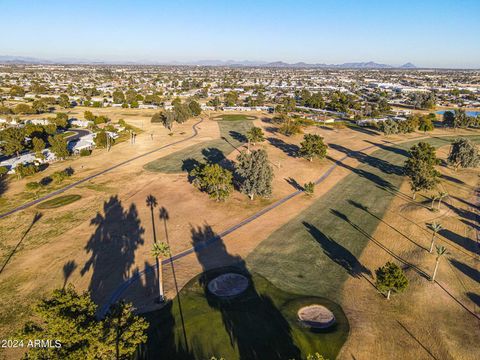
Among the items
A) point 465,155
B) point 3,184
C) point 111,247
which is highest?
point 465,155

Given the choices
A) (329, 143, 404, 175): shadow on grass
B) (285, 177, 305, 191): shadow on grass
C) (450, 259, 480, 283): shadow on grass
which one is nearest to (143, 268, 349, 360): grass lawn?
(450, 259, 480, 283): shadow on grass

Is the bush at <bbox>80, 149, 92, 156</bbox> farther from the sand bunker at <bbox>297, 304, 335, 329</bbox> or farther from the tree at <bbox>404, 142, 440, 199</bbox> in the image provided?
the tree at <bbox>404, 142, 440, 199</bbox>

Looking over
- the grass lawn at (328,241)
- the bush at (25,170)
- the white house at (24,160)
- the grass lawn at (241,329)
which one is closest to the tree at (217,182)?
the grass lawn at (328,241)

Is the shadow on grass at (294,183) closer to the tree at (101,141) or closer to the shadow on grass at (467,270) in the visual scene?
the shadow on grass at (467,270)

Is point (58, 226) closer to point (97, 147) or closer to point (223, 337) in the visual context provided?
point (223, 337)

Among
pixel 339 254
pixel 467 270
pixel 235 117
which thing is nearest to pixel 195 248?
pixel 339 254

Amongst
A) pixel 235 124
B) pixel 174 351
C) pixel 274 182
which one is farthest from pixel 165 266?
pixel 235 124

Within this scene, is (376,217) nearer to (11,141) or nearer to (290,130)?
(290,130)
